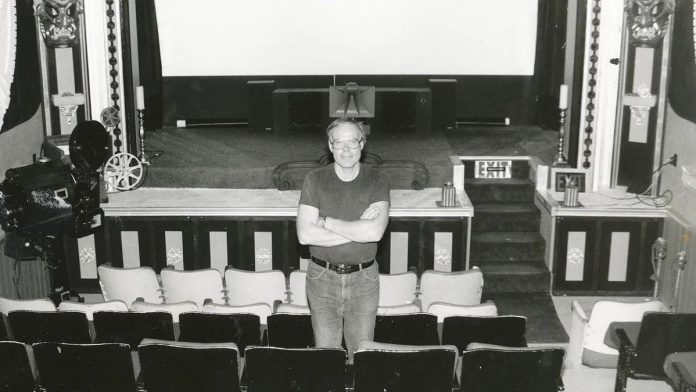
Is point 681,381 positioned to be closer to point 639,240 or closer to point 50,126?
point 639,240

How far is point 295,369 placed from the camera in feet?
15.4

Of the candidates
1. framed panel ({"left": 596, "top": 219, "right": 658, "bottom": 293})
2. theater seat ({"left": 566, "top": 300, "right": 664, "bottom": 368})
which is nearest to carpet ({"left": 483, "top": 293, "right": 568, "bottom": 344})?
framed panel ({"left": 596, "top": 219, "right": 658, "bottom": 293})

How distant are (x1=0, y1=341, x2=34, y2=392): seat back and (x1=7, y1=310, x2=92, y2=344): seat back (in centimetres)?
57

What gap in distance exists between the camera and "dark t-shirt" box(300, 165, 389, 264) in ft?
15.5

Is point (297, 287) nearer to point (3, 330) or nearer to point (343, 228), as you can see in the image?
point (3, 330)

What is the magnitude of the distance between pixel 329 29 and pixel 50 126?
469 centimetres

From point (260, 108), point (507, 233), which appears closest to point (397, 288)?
point (507, 233)

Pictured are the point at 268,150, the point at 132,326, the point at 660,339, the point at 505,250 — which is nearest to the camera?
the point at 660,339

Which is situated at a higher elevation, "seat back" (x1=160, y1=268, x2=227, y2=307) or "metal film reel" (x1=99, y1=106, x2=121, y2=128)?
"metal film reel" (x1=99, y1=106, x2=121, y2=128)

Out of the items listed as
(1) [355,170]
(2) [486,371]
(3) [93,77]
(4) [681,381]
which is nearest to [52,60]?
(3) [93,77]

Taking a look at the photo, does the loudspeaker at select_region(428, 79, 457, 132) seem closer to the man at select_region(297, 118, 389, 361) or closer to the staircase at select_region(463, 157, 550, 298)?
the staircase at select_region(463, 157, 550, 298)

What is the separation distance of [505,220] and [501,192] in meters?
0.45

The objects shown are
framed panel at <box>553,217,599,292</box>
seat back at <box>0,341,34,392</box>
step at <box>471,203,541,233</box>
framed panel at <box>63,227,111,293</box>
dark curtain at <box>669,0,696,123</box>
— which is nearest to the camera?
seat back at <box>0,341,34,392</box>

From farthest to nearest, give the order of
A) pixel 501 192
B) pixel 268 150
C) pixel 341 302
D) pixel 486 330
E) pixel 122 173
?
pixel 268 150 < pixel 501 192 < pixel 122 173 < pixel 486 330 < pixel 341 302
